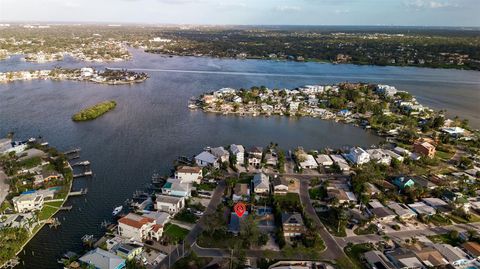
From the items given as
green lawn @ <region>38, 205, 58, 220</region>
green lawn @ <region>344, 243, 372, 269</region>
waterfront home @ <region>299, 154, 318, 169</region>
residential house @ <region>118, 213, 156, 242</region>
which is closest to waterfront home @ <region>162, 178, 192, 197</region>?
residential house @ <region>118, 213, 156, 242</region>

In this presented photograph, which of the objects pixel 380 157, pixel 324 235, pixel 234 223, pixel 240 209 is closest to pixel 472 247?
pixel 324 235

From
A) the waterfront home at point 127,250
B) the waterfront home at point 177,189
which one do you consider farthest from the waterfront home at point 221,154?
the waterfront home at point 127,250

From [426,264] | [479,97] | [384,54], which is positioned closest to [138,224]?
[426,264]

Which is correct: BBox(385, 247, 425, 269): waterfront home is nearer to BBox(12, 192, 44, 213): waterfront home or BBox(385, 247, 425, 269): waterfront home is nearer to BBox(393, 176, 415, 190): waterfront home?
BBox(393, 176, 415, 190): waterfront home

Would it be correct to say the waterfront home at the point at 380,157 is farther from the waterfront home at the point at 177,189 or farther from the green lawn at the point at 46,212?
the green lawn at the point at 46,212

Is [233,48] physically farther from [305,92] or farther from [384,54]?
[305,92]

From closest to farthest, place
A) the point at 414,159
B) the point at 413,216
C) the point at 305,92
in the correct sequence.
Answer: the point at 413,216 → the point at 414,159 → the point at 305,92
